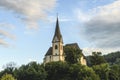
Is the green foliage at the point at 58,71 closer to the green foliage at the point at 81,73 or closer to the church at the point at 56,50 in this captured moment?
the green foliage at the point at 81,73

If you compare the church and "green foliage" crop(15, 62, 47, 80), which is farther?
the church

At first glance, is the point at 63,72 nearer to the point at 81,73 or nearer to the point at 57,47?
the point at 81,73

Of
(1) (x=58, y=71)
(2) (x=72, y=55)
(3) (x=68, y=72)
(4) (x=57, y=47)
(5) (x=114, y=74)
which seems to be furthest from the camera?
(4) (x=57, y=47)

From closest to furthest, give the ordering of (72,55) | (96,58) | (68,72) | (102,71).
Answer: (68,72), (102,71), (72,55), (96,58)

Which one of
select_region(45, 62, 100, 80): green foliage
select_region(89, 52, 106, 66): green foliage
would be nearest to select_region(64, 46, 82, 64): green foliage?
select_region(45, 62, 100, 80): green foliage

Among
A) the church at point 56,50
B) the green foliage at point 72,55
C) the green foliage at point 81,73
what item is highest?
the church at point 56,50

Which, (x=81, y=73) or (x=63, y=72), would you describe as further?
(x=63, y=72)

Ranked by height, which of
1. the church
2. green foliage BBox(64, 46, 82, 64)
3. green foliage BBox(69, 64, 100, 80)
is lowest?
green foliage BBox(69, 64, 100, 80)

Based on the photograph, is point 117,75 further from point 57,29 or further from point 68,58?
point 57,29

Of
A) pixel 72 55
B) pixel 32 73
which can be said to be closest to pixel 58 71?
pixel 72 55

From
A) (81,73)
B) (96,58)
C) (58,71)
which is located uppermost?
(96,58)

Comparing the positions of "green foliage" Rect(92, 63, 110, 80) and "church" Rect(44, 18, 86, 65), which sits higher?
"church" Rect(44, 18, 86, 65)

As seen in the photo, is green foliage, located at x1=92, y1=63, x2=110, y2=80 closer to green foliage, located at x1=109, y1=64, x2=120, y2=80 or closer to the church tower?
green foliage, located at x1=109, y1=64, x2=120, y2=80

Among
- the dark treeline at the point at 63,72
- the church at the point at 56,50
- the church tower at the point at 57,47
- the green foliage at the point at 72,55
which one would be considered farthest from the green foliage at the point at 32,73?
the church at the point at 56,50
